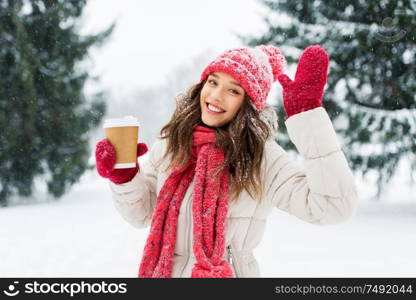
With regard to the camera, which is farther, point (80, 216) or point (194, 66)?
point (194, 66)

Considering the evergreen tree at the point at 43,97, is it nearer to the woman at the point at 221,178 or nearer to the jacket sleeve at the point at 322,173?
the woman at the point at 221,178

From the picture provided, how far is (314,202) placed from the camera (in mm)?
1352

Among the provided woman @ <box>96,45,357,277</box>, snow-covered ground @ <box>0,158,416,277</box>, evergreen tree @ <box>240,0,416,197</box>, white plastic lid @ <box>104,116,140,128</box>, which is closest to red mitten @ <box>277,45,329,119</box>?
woman @ <box>96,45,357,277</box>

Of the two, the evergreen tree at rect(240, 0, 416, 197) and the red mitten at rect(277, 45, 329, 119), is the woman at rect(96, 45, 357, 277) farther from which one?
the evergreen tree at rect(240, 0, 416, 197)

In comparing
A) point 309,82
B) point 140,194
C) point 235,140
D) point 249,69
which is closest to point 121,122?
point 140,194

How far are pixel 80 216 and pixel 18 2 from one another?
452cm

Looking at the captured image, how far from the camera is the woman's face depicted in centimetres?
160

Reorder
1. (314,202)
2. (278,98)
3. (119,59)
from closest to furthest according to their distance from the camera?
1. (314,202)
2. (278,98)
3. (119,59)

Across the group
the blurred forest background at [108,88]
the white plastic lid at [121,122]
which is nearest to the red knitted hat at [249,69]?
the white plastic lid at [121,122]

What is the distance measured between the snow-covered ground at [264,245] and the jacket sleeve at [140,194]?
2.68 meters

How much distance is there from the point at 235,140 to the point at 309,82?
38 centimetres

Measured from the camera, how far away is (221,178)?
1600mm

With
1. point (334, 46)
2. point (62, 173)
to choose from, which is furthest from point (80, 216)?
point (334, 46)

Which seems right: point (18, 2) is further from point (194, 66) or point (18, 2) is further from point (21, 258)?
point (194, 66)
